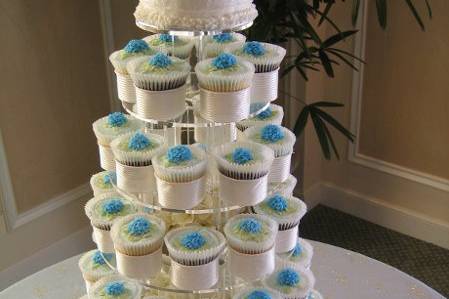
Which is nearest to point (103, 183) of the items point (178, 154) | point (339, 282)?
point (178, 154)

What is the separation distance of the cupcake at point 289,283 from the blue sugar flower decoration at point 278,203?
0.17 m

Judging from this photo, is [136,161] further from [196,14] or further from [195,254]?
[196,14]

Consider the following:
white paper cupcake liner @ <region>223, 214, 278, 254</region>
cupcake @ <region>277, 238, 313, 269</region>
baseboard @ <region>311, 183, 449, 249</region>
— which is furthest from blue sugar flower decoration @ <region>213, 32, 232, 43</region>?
baseboard @ <region>311, 183, 449, 249</region>

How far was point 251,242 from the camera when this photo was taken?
4.75ft

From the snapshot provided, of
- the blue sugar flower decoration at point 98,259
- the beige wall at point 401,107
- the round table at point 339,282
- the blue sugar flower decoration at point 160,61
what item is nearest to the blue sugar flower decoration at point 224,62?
the blue sugar flower decoration at point 160,61

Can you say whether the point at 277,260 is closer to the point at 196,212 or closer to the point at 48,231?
the point at 196,212

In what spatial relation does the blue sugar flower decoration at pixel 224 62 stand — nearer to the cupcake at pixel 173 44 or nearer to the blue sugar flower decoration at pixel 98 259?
the cupcake at pixel 173 44

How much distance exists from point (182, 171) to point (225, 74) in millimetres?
231

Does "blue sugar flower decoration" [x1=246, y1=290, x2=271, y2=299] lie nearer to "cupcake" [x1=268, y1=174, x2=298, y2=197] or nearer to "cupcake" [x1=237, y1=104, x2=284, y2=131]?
"cupcake" [x1=268, y1=174, x2=298, y2=197]

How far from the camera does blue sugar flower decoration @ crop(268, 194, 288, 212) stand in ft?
5.24

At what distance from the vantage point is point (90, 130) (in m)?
2.77

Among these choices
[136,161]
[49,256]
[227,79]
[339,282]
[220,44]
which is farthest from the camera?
[49,256]

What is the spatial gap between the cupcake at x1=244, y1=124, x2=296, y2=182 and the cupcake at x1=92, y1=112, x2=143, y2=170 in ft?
0.99

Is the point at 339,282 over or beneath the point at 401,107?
beneath
